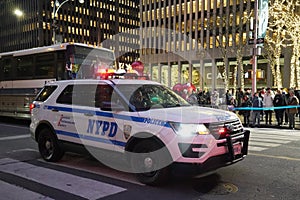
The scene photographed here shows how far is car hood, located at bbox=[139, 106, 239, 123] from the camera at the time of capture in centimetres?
492

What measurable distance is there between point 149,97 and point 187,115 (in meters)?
1.15

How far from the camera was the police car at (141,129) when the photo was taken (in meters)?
4.82

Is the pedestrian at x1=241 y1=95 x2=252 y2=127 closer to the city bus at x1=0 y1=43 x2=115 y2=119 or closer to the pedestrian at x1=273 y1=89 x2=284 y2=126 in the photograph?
the pedestrian at x1=273 y1=89 x2=284 y2=126

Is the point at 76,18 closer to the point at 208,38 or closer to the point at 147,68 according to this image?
the point at 147,68

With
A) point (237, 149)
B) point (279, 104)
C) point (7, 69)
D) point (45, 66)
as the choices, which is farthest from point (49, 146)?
point (279, 104)

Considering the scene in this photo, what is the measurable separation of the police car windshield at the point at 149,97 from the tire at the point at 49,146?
2.19m

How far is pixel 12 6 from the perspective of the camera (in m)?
114

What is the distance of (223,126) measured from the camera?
504 centimetres

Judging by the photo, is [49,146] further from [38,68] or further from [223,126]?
[38,68]

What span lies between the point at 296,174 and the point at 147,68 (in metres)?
64.9

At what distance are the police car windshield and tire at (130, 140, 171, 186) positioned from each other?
723 millimetres

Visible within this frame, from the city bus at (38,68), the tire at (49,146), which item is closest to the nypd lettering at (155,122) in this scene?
the tire at (49,146)

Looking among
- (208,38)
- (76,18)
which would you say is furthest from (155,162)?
(76,18)

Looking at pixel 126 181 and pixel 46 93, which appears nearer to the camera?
pixel 126 181
